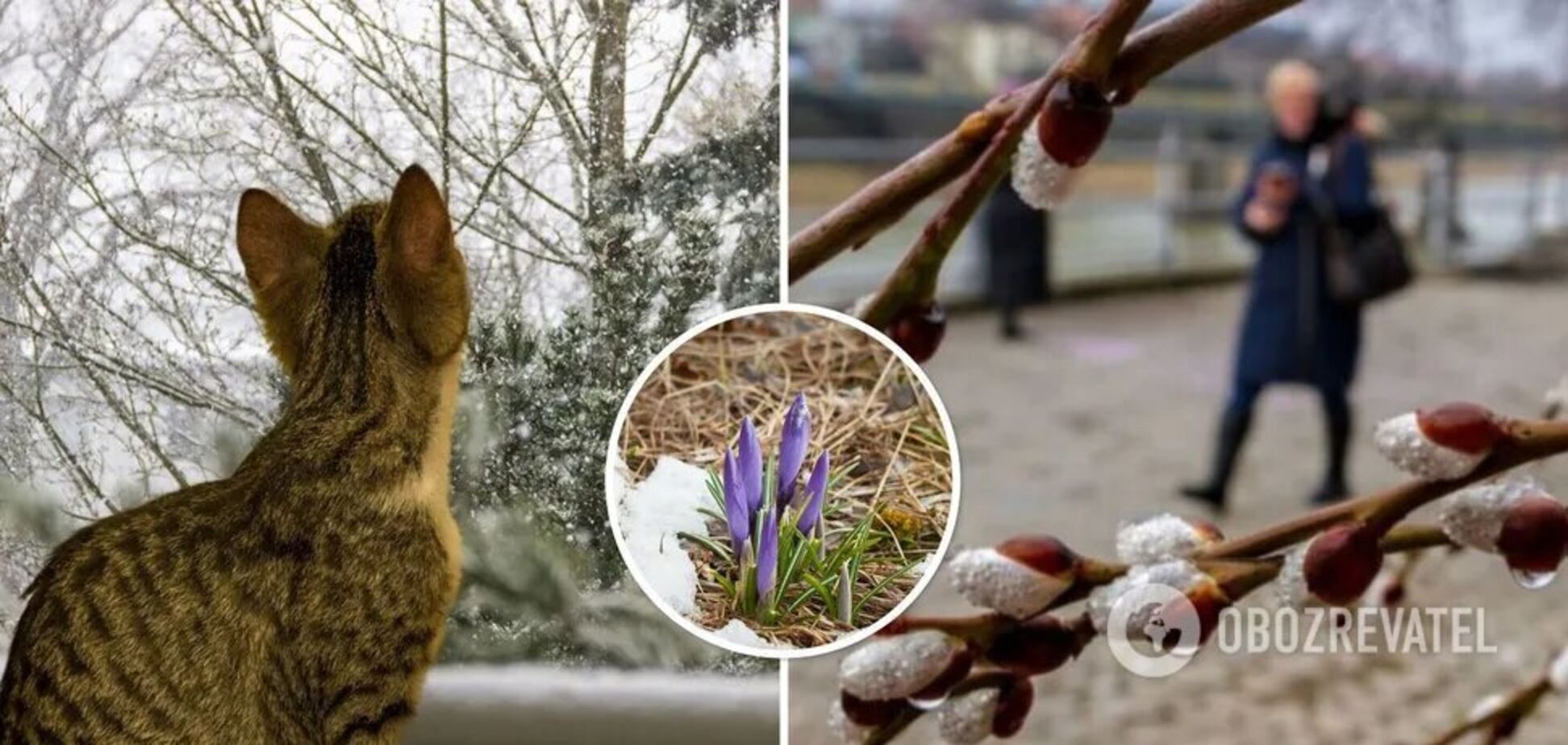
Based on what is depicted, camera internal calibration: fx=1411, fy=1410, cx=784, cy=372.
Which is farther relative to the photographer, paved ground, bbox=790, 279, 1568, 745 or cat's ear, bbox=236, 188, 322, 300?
paved ground, bbox=790, 279, 1568, 745

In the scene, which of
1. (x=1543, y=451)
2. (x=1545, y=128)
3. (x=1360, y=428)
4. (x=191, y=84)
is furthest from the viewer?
(x=1545, y=128)

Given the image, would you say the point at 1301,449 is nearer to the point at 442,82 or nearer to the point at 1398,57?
the point at 1398,57

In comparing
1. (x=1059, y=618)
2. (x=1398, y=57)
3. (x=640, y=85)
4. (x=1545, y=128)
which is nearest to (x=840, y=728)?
(x=1059, y=618)

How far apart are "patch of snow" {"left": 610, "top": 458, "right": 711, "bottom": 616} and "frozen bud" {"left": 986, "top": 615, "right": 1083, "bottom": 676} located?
101 millimetres

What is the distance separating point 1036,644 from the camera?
286mm

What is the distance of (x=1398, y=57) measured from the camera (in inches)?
60.9

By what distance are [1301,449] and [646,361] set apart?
4.76 feet

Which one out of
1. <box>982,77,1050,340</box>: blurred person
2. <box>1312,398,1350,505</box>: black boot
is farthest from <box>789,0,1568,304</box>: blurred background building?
<box>1312,398,1350,505</box>: black boot

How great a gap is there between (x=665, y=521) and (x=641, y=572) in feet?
0.05

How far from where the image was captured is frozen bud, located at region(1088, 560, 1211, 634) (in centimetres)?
28

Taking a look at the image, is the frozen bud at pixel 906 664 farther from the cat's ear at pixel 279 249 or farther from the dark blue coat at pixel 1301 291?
the dark blue coat at pixel 1301 291

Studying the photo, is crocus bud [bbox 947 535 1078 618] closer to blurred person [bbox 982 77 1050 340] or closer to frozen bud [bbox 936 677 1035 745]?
frozen bud [bbox 936 677 1035 745]

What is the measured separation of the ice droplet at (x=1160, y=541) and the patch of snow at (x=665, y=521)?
111mm

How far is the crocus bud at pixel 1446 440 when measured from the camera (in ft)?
0.86
